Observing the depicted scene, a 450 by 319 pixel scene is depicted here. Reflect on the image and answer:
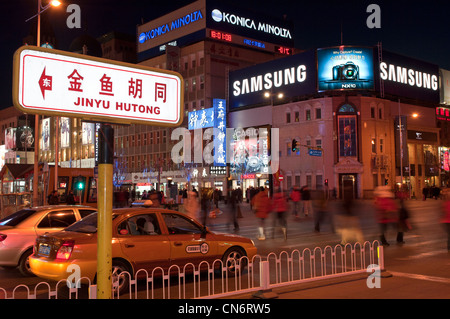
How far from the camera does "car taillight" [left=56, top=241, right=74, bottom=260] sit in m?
8.07

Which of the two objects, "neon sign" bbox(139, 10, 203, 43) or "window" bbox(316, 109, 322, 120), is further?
"neon sign" bbox(139, 10, 203, 43)

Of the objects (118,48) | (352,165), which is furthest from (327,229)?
(118,48)

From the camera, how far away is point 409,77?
5806cm

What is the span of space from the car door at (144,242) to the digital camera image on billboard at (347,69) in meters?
45.7

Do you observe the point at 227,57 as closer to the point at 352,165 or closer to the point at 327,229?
the point at 352,165

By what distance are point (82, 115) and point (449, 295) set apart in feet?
21.8

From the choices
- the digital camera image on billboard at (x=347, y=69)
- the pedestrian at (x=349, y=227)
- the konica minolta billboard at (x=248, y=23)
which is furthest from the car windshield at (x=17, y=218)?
the konica minolta billboard at (x=248, y=23)

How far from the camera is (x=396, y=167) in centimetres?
5434

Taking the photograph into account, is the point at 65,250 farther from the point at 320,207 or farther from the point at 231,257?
the point at 320,207

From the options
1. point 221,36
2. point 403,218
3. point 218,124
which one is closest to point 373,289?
point 403,218

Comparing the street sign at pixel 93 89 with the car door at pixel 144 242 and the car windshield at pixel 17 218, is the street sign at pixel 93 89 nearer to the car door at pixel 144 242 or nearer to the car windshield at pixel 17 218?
the car door at pixel 144 242

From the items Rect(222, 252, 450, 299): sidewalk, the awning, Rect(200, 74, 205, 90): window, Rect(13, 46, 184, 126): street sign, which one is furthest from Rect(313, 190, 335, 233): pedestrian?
Rect(200, 74, 205, 90): window

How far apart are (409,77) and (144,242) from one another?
184ft

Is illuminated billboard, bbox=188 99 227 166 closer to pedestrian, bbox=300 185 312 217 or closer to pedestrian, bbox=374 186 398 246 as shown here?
pedestrian, bbox=300 185 312 217
